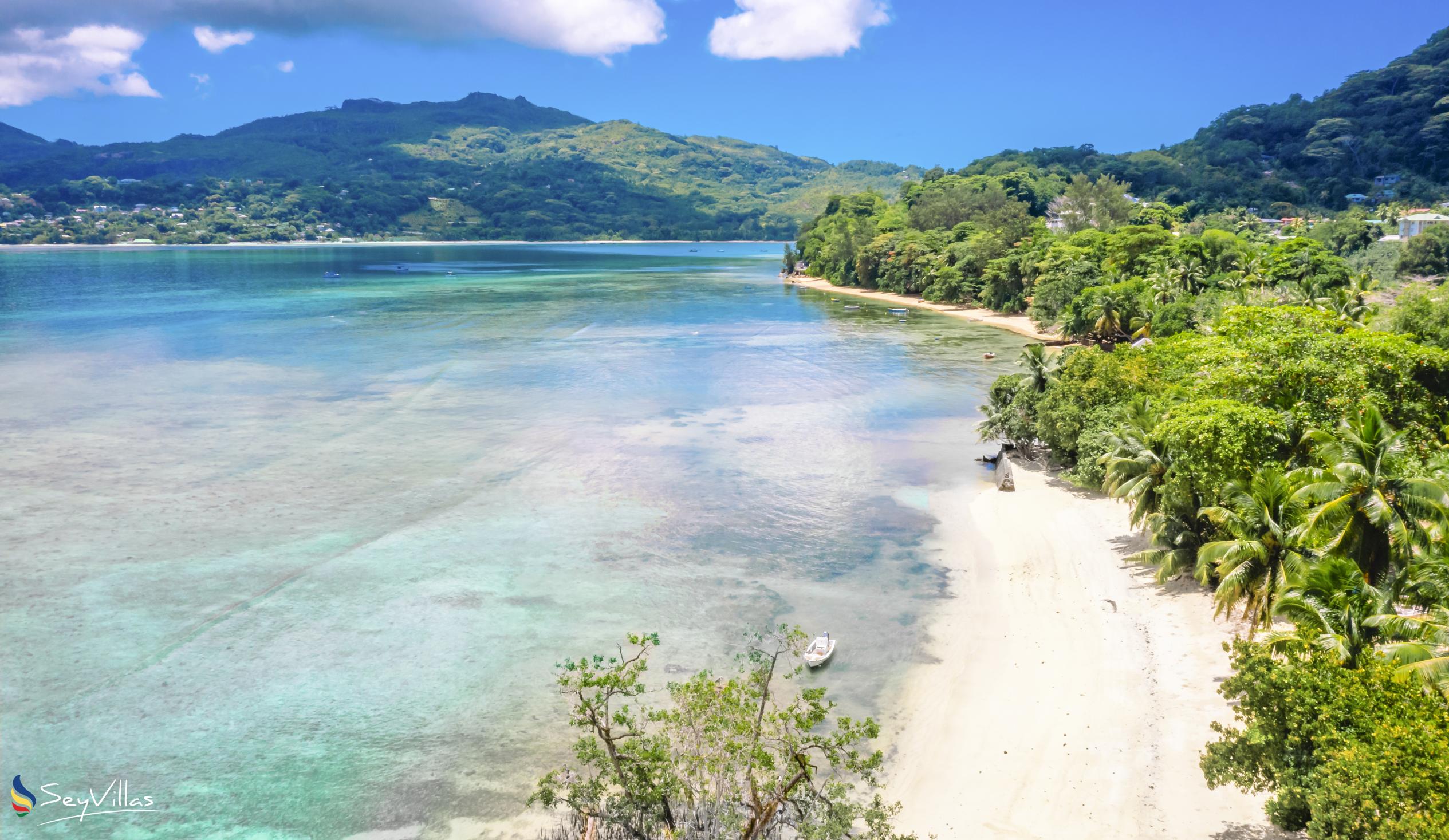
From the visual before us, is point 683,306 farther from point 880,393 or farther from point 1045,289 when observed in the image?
point 880,393

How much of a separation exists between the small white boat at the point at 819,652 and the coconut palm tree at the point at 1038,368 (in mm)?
23288

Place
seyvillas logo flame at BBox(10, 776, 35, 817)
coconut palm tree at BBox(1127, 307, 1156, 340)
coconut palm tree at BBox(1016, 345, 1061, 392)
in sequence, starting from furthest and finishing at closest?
coconut palm tree at BBox(1127, 307, 1156, 340) → coconut palm tree at BBox(1016, 345, 1061, 392) → seyvillas logo flame at BBox(10, 776, 35, 817)

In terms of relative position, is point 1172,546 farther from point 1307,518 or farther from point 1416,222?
point 1416,222

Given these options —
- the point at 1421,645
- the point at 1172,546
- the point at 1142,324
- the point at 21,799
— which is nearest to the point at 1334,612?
the point at 1421,645

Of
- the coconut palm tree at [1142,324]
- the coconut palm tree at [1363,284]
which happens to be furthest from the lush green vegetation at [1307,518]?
the coconut palm tree at [1363,284]

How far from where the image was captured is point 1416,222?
114 metres

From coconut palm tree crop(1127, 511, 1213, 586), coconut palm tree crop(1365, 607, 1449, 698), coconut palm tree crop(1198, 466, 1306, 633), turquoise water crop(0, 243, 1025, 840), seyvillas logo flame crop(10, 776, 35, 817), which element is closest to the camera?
coconut palm tree crop(1365, 607, 1449, 698)

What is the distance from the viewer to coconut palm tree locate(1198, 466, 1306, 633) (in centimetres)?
2097

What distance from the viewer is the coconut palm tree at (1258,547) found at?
826 inches

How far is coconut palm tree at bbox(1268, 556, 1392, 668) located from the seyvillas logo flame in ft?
87.6

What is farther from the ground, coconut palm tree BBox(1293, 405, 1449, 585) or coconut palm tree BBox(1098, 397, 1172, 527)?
coconut palm tree BBox(1293, 405, 1449, 585)

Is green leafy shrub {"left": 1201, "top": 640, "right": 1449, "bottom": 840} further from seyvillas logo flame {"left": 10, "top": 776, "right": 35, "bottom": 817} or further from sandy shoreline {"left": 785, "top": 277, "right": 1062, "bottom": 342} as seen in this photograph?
sandy shoreline {"left": 785, "top": 277, "right": 1062, "bottom": 342}

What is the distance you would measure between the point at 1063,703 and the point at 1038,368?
2454cm

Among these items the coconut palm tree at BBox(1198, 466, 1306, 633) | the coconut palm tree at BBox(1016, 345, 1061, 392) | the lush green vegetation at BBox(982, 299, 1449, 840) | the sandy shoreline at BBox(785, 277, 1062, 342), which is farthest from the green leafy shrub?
the sandy shoreline at BBox(785, 277, 1062, 342)
